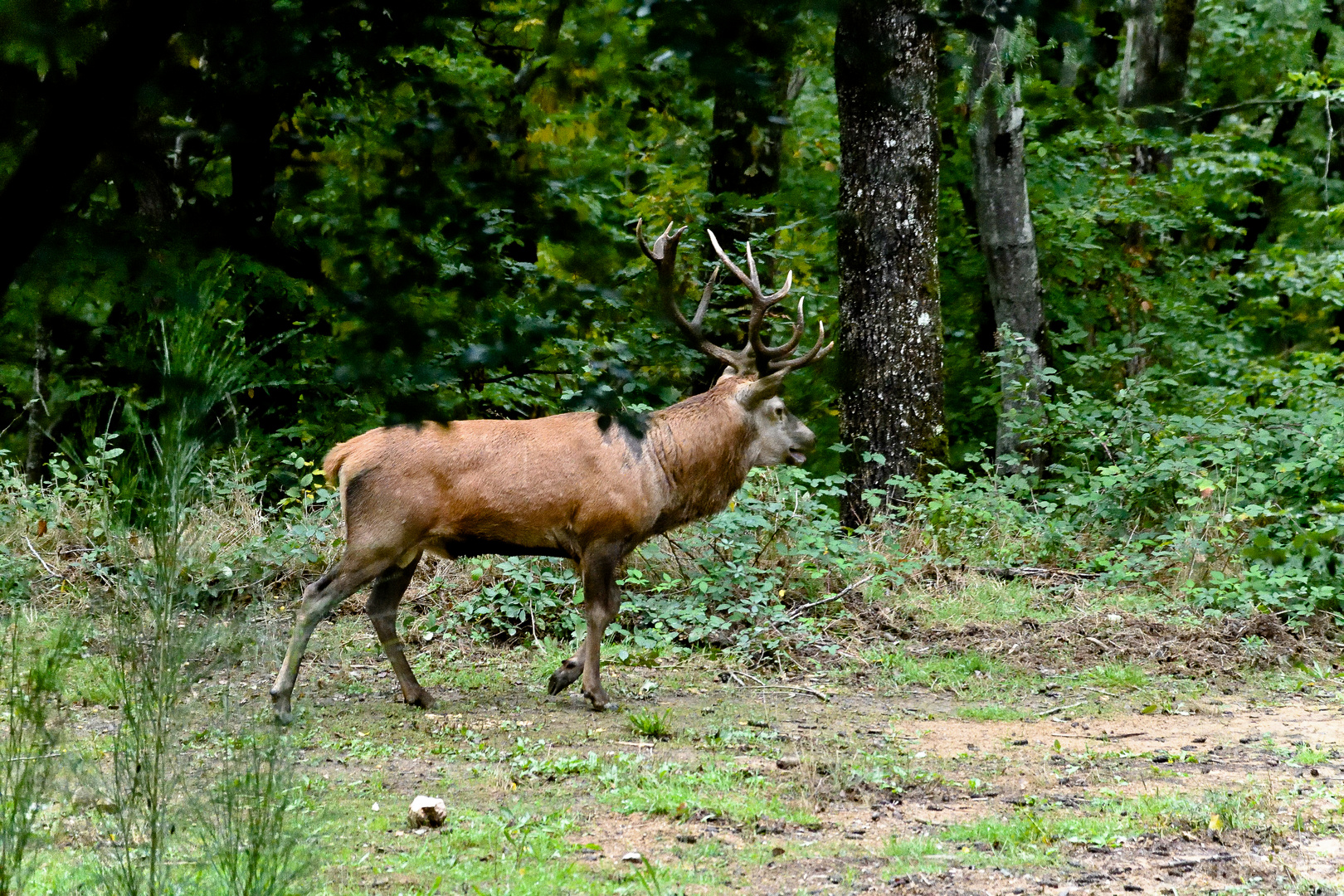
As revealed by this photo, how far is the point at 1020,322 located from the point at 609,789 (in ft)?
31.7

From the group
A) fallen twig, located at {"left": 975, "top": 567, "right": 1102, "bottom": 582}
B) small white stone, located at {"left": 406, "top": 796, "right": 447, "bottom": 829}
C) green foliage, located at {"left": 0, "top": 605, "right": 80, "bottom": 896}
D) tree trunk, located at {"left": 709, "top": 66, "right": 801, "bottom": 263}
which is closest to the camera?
green foliage, located at {"left": 0, "top": 605, "right": 80, "bottom": 896}

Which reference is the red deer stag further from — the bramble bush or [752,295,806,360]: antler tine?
the bramble bush

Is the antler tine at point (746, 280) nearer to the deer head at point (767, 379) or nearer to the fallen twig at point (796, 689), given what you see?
the deer head at point (767, 379)

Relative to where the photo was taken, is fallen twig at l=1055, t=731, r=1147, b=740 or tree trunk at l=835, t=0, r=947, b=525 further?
tree trunk at l=835, t=0, r=947, b=525

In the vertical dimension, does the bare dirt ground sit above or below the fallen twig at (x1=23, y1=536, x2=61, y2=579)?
below

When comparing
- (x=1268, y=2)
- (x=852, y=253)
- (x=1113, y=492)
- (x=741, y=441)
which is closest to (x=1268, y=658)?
(x=1113, y=492)

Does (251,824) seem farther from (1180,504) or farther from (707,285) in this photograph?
(1180,504)

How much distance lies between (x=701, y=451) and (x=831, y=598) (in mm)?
1887

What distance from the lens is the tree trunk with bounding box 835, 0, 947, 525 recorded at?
1215 cm

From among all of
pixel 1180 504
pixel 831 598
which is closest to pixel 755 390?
pixel 831 598

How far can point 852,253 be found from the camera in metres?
12.4

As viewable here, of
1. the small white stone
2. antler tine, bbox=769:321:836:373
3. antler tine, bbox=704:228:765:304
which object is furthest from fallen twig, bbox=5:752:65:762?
antler tine, bbox=704:228:765:304

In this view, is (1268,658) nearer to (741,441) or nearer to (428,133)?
(741,441)

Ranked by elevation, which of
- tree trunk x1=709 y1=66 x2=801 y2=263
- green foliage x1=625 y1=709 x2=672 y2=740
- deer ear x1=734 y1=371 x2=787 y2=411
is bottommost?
green foliage x1=625 y1=709 x2=672 y2=740
